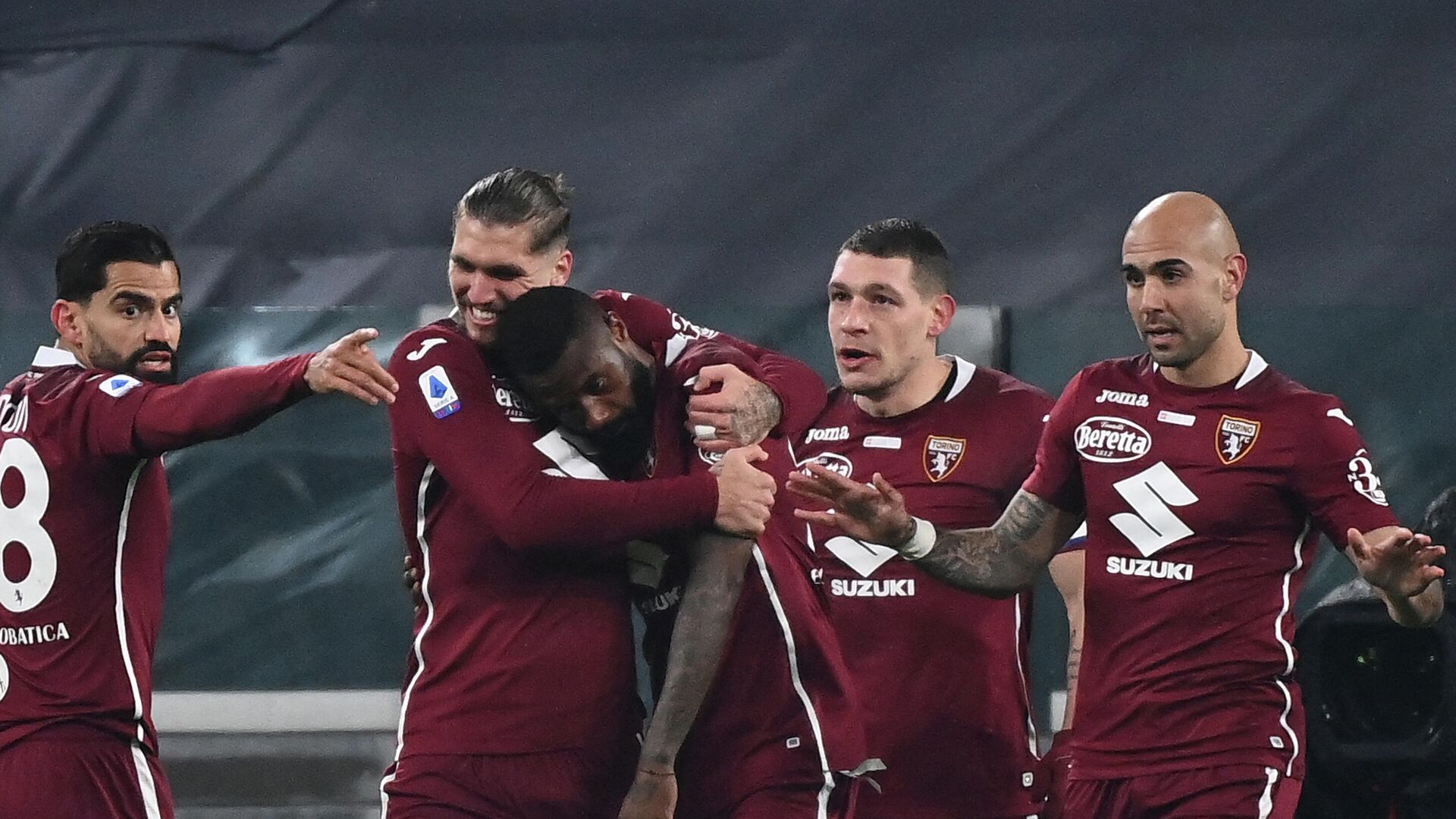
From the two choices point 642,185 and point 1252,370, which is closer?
point 1252,370

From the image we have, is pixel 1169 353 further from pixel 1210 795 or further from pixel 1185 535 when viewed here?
pixel 1210 795

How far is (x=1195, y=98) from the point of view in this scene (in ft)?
17.0

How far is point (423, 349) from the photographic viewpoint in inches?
118

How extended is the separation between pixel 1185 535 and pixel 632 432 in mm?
1210

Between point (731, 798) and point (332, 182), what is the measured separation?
3.11 metres

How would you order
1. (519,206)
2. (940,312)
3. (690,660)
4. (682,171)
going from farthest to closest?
(682,171) → (940,312) → (519,206) → (690,660)

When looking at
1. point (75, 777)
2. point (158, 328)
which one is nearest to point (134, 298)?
point (158, 328)

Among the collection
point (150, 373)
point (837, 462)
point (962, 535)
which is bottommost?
point (962, 535)

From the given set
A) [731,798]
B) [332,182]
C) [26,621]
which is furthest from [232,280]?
[731,798]

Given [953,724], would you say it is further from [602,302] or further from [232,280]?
[232,280]

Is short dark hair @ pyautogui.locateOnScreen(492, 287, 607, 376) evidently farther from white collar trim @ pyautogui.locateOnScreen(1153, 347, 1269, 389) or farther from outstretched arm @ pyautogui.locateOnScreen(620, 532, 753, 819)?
white collar trim @ pyautogui.locateOnScreen(1153, 347, 1269, 389)

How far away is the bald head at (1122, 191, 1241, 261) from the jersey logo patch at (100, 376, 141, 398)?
6.44 ft

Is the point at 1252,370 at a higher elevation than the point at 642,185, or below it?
below

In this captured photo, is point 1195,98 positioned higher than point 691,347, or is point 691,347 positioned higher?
Answer: point 1195,98
